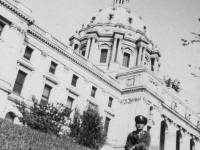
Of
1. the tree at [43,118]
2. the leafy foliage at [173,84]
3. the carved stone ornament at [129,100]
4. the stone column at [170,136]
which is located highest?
the leafy foliage at [173,84]

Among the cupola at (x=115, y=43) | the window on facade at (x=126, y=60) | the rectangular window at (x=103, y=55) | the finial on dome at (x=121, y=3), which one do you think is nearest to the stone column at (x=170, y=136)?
the cupola at (x=115, y=43)

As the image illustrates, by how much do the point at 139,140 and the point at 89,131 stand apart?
810 inches

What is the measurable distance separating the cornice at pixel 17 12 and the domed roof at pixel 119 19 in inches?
1464

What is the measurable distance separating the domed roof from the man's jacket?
2294 inches

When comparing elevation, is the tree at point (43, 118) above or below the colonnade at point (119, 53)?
below

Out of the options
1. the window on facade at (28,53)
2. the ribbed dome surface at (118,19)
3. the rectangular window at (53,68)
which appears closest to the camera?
the window on facade at (28,53)

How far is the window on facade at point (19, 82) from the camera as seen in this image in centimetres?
2704

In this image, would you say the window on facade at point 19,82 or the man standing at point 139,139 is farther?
the window on facade at point 19,82

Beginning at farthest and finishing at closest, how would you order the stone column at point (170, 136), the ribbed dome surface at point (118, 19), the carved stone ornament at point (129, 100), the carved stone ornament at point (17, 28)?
1. the ribbed dome surface at point (118, 19)
2. the stone column at point (170, 136)
3. the carved stone ornament at point (129, 100)
4. the carved stone ornament at point (17, 28)

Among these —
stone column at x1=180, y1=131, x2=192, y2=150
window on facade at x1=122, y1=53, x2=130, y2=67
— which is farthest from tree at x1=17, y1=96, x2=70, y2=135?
window on facade at x1=122, y1=53, x2=130, y2=67

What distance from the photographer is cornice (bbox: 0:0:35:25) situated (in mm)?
25484

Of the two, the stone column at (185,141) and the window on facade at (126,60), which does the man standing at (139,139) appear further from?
the window on facade at (126,60)

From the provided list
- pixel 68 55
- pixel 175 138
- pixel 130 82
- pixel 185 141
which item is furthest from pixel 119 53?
pixel 68 55

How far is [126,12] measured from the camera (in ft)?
233
